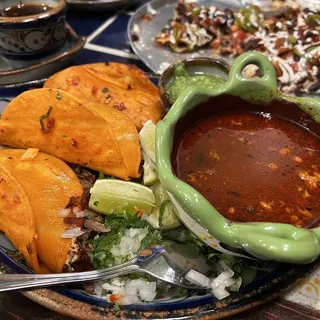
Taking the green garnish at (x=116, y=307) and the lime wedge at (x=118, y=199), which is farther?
the lime wedge at (x=118, y=199)

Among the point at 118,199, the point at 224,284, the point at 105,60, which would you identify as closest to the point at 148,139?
the point at 118,199

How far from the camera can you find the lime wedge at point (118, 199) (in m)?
1.64

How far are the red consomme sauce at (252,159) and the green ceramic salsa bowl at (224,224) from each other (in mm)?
51

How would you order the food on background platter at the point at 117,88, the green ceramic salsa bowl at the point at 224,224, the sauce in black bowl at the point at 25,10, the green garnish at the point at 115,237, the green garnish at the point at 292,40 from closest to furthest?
the green ceramic salsa bowl at the point at 224,224 < the green garnish at the point at 115,237 < the food on background platter at the point at 117,88 < the sauce in black bowl at the point at 25,10 < the green garnish at the point at 292,40

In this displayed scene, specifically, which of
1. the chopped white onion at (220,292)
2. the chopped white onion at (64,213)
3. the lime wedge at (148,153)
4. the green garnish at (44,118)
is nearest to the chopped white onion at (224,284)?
the chopped white onion at (220,292)

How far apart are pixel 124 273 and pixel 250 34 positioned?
224cm

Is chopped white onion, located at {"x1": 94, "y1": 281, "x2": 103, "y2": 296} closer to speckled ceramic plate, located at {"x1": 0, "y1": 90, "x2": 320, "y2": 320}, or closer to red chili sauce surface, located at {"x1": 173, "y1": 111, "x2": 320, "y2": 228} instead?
speckled ceramic plate, located at {"x1": 0, "y1": 90, "x2": 320, "y2": 320}

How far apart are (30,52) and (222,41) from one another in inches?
54.1

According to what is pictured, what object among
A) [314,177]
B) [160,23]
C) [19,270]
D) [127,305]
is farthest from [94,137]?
Answer: [160,23]

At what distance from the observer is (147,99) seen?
6.92ft

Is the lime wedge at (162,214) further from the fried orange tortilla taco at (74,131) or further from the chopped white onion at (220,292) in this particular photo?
the chopped white onion at (220,292)

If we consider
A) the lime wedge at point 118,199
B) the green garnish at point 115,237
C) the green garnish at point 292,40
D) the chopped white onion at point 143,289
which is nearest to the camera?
the chopped white onion at point 143,289

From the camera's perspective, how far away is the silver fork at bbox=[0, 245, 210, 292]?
1346mm

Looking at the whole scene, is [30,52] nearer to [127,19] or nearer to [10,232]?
[127,19]
